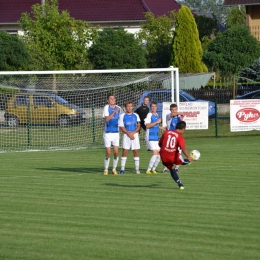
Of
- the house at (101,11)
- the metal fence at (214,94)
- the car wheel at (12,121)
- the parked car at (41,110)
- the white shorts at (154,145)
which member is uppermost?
the house at (101,11)

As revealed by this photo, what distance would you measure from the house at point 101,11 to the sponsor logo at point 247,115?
37.7 m

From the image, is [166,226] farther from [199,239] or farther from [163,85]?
[163,85]

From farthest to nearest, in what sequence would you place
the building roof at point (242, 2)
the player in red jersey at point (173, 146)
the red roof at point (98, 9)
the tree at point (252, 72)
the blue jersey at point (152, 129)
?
the red roof at point (98, 9) → the building roof at point (242, 2) → the tree at point (252, 72) → the blue jersey at point (152, 129) → the player in red jersey at point (173, 146)

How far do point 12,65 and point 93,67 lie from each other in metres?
7.63

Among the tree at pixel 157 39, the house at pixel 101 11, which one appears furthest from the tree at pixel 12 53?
the house at pixel 101 11

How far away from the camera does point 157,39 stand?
5606 centimetres

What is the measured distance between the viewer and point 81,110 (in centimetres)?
2731

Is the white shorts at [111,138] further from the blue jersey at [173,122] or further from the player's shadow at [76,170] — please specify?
the blue jersey at [173,122]

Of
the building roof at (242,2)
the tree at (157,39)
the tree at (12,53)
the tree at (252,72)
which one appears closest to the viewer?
the tree at (12,53)

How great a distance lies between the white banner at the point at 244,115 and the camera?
92.1ft

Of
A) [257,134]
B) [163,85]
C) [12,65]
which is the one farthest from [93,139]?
[12,65]

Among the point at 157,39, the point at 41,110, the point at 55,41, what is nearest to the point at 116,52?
the point at 55,41

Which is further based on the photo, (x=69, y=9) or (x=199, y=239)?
(x=69, y=9)

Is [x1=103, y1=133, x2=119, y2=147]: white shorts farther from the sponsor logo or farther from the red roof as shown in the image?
the red roof
